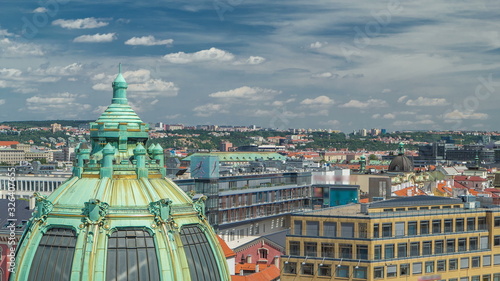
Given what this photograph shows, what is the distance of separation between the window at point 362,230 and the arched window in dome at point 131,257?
169 ft

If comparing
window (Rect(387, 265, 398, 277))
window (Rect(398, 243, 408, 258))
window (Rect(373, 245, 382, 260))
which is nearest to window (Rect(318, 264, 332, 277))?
window (Rect(373, 245, 382, 260))

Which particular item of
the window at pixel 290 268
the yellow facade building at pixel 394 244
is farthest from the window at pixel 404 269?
the window at pixel 290 268

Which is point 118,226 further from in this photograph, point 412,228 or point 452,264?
point 452,264

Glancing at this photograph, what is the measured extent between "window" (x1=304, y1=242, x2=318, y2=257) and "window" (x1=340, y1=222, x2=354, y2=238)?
2.87 m

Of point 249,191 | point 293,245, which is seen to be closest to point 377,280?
point 293,245

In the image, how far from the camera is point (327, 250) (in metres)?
78.1

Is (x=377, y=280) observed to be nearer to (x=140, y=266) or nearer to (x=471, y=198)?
(x=471, y=198)

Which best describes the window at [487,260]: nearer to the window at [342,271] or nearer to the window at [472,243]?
the window at [472,243]

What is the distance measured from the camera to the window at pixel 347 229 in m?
77.4

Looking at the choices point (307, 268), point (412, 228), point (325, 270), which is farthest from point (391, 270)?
point (307, 268)

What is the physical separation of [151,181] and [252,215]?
371ft

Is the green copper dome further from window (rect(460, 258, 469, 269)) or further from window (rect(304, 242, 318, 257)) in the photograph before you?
window (rect(460, 258, 469, 269))

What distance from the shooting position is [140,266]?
26.7 metres

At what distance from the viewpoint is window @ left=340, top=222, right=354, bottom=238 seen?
7738cm
